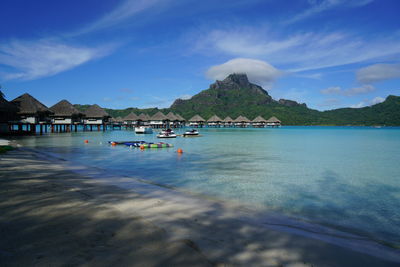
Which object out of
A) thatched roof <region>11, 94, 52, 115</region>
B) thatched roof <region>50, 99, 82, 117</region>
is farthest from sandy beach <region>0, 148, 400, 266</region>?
thatched roof <region>50, 99, 82, 117</region>

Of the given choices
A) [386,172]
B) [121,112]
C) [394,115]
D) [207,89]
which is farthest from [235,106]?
[386,172]

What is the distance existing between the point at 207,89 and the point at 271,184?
184968 millimetres

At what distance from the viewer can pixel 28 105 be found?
39.2m

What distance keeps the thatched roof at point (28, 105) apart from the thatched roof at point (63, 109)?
817 centimetres

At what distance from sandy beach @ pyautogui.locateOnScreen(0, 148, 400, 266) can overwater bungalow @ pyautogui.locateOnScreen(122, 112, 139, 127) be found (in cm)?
7363

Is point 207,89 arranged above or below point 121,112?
above

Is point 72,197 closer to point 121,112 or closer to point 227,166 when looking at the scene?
point 227,166

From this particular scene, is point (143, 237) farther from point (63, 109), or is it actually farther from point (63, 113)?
point (63, 109)

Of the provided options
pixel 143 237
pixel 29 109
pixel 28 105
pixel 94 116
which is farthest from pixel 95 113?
pixel 143 237

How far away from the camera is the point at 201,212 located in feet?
18.5

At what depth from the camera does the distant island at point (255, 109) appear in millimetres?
140500

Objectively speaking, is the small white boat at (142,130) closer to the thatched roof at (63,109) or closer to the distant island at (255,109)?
the thatched roof at (63,109)

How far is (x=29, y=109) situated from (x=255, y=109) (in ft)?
416

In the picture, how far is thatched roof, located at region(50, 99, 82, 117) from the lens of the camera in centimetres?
4888
